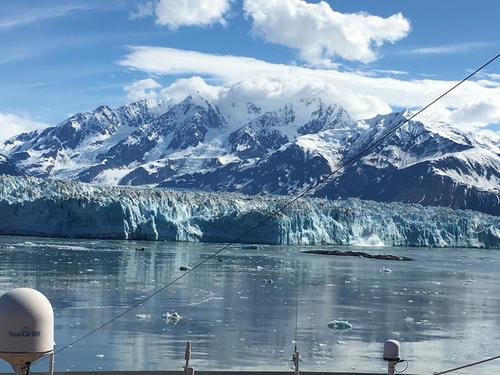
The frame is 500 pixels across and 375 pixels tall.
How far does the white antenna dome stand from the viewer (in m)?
9.21

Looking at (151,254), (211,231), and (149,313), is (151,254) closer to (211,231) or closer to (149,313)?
(211,231)

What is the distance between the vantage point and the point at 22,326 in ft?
30.2

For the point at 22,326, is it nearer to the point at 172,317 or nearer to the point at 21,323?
the point at 21,323

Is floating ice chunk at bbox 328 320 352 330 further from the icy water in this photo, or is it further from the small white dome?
the small white dome

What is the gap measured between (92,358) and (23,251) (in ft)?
135

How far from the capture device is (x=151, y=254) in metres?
62.1

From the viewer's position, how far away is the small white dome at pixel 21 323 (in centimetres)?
920

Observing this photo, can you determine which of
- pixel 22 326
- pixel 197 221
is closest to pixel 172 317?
pixel 22 326

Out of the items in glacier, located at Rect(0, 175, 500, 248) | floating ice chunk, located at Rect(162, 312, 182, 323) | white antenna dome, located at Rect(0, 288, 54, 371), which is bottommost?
floating ice chunk, located at Rect(162, 312, 182, 323)

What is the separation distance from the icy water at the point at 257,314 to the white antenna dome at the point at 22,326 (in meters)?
7.87

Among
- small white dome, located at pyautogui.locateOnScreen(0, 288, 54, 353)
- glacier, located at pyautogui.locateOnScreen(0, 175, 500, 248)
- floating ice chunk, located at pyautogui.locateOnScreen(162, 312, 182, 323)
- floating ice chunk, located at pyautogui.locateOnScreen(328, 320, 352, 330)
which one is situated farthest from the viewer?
glacier, located at pyautogui.locateOnScreen(0, 175, 500, 248)

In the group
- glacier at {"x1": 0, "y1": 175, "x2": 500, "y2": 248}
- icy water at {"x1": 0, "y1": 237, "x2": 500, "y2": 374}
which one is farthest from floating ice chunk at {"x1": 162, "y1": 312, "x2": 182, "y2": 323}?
glacier at {"x1": 0, "y1": 175, "x2": 500, "y2": 248}

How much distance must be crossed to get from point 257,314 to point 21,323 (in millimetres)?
18346

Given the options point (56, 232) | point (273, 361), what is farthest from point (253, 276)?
point (56, 232)
